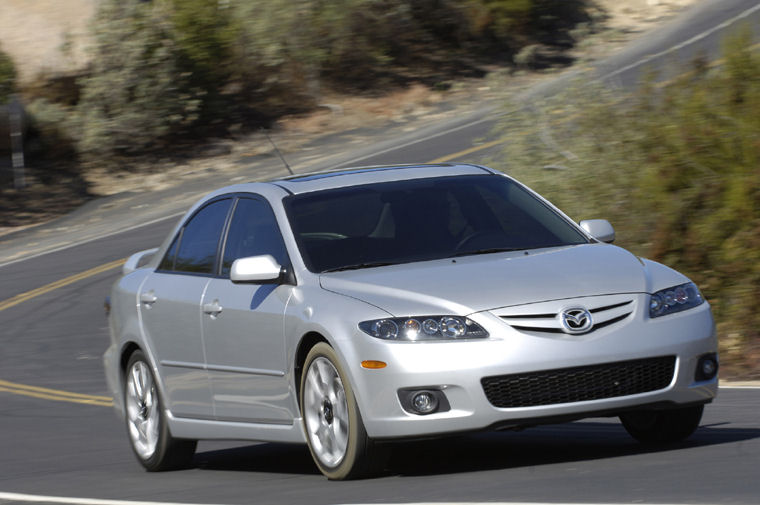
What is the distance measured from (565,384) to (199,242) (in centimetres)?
277

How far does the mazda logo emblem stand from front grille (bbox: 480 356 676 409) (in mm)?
175

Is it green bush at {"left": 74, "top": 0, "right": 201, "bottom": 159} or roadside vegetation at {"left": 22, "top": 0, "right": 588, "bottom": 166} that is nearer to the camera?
green bush at {"left": 74, "top": 0, "right": 201, "bottom": 159}

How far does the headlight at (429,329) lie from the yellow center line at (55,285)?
13768 millimetres

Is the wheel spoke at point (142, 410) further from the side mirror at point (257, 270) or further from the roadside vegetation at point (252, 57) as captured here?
the roadside vegetation at point (252, 57)

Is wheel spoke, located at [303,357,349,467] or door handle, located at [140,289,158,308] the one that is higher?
wheel spoke, located at [303,357,349,467]

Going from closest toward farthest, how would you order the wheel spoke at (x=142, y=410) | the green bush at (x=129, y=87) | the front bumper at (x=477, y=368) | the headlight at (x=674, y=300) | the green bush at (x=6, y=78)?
the front bumper at (x=477, y=368) < the headlight at (x=674, y=300) < the wheel spoke at (x=142, y=410) < the green bush at (x=6, y=78) < the green bush at (x=129, y=87)

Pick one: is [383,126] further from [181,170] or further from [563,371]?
[563,371]

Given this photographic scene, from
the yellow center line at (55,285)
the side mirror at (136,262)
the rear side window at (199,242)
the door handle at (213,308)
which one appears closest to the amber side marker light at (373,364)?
the door handle at (213,308)

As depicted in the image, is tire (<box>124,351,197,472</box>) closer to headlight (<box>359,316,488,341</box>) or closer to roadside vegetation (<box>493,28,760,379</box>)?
headlight (<box>359,316,488,341</box>)

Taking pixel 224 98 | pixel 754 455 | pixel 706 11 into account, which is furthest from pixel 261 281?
pixel 706 11

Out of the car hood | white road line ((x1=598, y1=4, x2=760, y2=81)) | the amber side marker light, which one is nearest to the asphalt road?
the amber side marker light

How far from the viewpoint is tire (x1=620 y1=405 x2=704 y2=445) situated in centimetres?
751

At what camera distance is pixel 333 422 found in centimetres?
700

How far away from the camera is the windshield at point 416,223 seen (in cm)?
757
